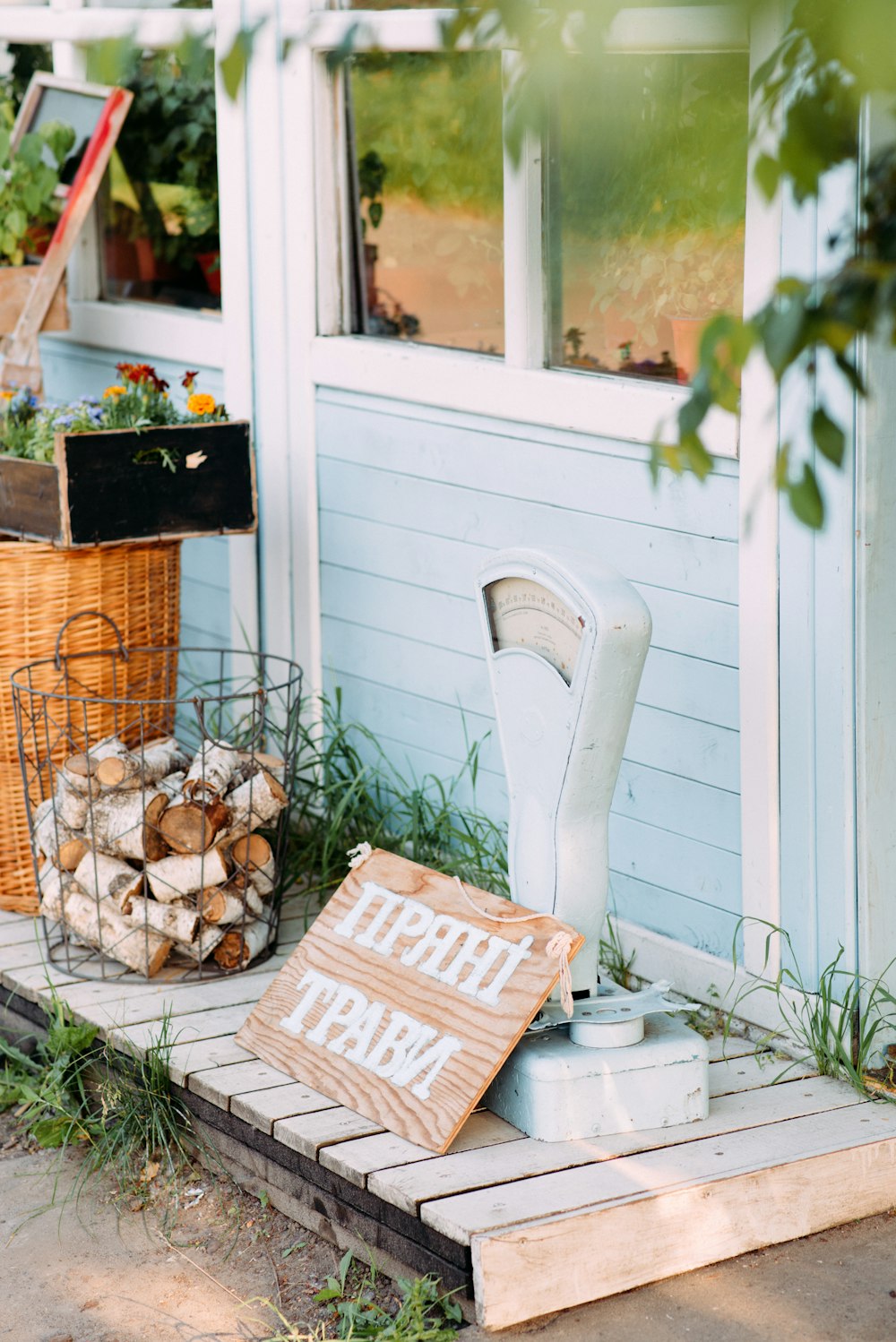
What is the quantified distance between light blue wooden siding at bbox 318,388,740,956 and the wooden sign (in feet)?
1.96

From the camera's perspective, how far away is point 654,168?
334cm

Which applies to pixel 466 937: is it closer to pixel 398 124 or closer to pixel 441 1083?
pixel 441 1083

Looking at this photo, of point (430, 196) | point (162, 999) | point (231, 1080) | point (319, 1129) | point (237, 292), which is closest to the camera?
point (319, 1129)

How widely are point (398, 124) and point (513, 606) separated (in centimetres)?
173

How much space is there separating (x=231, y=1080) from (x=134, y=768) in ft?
2.70

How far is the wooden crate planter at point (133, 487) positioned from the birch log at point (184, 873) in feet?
2.38

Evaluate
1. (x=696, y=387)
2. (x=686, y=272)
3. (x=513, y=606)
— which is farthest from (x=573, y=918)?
(x=696, y=387)

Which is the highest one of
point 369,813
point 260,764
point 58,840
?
point 260,764

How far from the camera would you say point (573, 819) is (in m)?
2.81

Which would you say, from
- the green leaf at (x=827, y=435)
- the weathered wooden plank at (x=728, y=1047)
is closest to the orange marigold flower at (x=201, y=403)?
the weathered wooden plank at (x=728, y=1047)

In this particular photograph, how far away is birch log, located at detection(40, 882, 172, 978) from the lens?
3.57 meters

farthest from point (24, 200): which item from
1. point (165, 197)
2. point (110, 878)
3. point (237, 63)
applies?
point (237, 63)

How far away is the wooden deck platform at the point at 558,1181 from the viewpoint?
252 centimetres

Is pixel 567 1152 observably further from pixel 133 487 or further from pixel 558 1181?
pixel 133 487
